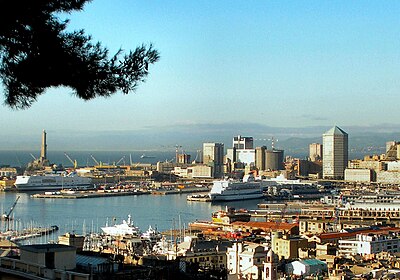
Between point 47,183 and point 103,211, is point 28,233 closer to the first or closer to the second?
point 103,211

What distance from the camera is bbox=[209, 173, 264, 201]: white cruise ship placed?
22.5 m

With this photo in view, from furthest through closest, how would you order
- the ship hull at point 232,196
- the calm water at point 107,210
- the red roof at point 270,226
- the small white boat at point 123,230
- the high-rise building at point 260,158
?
the high-rise building at point 260,158, the ship hull at point 232,196, the calm water at point 107,210, the red roof at point 270,226, the small white boat at point 123,230

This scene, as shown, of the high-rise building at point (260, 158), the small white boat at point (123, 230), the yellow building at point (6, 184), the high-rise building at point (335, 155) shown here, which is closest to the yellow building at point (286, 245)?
the small white boat at point (123, 230)

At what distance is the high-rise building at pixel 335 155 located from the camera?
3243 centimetres

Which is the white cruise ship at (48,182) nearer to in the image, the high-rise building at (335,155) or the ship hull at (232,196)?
the ship hull at (232,196)

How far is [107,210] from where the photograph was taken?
17.7m

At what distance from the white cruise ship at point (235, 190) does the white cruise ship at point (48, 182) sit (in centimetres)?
520

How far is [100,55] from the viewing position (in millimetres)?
2115

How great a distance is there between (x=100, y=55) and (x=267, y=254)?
546 cm

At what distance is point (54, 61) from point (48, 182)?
24.2m

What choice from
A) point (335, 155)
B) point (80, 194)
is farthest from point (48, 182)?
point (335, 155)

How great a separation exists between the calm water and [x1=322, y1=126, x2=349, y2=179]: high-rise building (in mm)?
9772

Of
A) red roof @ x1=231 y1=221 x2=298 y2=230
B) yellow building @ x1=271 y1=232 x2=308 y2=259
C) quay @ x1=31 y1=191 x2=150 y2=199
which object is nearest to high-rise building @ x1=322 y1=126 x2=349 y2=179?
quay @ x1=31 y1=191 x2=150 y2=199

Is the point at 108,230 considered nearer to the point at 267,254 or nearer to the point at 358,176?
the point at 267,254
